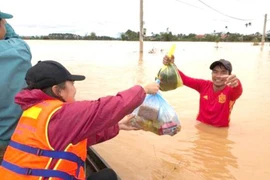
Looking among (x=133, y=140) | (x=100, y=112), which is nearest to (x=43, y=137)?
(x=100, y=112)

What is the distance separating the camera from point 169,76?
307 centimetres

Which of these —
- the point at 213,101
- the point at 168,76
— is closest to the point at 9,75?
the point at 168,76

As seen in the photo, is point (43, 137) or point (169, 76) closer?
point (43, 137)

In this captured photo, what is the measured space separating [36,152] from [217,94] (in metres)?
3.21

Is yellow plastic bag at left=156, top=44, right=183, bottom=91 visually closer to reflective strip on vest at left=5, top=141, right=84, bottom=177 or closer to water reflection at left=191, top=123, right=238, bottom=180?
water reflection at left=191, top=123, right=238, bottom=180

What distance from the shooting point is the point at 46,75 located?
183 cm

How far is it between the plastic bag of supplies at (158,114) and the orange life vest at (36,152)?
2.85 ft

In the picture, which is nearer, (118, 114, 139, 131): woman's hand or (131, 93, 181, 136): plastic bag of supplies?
(131, 93, 181, 136): plastic bag of supplies

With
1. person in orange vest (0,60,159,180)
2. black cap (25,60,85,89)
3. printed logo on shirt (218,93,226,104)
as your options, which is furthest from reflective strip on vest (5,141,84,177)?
printed logo on shirt (218,93,226,104)

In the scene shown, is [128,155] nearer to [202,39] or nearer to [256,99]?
[256,99]

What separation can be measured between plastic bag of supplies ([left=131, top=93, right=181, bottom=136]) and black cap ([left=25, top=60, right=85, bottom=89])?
89 centimetres

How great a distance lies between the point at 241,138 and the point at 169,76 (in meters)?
2.25

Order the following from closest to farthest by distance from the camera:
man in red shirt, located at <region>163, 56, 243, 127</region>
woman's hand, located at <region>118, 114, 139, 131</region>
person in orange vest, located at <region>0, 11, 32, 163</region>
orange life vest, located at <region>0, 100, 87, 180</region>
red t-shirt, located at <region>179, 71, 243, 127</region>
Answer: orange life vest, located at <region>0, 100, 87, 180</region>
person in orange vest, located at <region>0, 11, 32, 163</region>
woman's hand, located at <region>118, 114, 139, 131</region>
man in red shirt, located at <region>163, 56, 243, 127</region>
red t-shirt, located at <region>179, 71, 243, 127</region>

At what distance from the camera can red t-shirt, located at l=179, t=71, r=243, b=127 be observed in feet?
14.5
